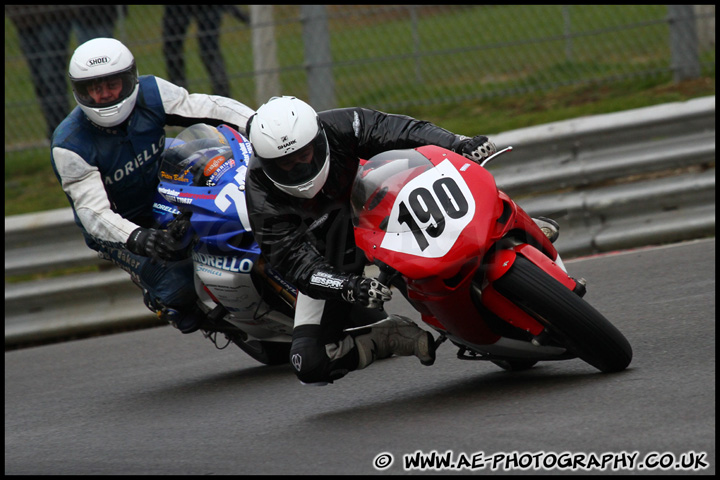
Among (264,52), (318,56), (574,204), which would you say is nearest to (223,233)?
(574,204)

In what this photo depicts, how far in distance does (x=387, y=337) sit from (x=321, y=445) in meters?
0.78

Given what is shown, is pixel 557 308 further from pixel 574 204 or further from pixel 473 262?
pixel 574 204

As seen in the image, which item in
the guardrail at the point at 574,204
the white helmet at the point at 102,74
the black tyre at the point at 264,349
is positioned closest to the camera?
the white helmet at the point at 102,74

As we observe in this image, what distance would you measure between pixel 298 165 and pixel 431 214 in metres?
0.65

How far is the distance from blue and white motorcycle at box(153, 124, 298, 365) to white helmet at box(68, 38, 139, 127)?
0.38m

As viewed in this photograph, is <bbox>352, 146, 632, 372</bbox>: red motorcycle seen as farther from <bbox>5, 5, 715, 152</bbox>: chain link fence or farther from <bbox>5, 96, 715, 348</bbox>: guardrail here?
<bbox>5, 5, 715, 152</bbox>: chain link fence

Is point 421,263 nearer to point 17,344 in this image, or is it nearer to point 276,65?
point 17,344

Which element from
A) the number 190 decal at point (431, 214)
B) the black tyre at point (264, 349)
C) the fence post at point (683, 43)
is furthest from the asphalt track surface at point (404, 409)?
the fence post at point (683, 43)

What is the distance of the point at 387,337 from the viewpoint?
4.70 meters

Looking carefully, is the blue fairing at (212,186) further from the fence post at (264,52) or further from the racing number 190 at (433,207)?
the fence post at (264,52)

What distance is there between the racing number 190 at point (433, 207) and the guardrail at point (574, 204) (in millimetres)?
3258

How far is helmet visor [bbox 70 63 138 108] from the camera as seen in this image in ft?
18.7

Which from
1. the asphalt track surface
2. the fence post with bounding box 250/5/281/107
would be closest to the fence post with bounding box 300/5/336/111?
the fence post with bounding box 250/5/281/107

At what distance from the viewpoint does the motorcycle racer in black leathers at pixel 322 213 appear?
4.32 m
